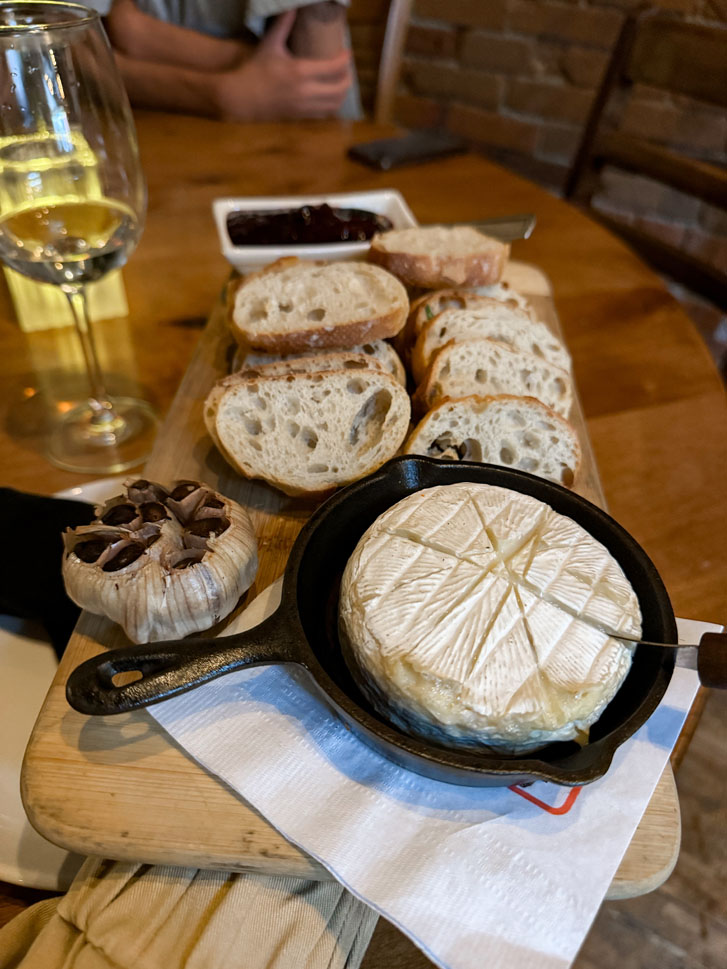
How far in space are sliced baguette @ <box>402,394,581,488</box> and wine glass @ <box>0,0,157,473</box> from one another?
648 millimetres

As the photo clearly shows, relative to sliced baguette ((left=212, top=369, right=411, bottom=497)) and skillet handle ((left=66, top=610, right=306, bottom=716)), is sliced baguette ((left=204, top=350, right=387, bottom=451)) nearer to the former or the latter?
sliced baguette ((left=212, top=369, right=411, bottom=497))

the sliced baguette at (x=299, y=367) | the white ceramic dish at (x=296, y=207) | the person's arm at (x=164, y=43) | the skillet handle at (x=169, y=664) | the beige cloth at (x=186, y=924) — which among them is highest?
the person's arm at (x=164, y=43)

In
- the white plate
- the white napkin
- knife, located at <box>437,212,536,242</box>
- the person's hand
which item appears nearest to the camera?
the white napkin

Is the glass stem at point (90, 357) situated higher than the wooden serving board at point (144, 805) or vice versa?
the glass stem at point (90, 357)

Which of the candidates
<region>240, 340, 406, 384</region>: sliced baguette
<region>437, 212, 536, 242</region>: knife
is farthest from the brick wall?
<region>240, 340, 406, 384</region>: sliced baguette

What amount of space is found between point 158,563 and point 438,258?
1.04 m

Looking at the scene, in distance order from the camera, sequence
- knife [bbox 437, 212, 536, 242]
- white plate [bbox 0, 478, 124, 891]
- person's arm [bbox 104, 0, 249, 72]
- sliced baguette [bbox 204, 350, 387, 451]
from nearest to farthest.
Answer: white plate [bbox 0, 478, 124, 891] → sliced baguette [bbox 204, 350, 387, 451] → knife [bbox 437, 212, 536, 242] → person's arm [bbox 104, 0, 249, 72]

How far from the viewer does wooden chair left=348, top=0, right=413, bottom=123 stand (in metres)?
3.19

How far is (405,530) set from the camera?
1017 mm

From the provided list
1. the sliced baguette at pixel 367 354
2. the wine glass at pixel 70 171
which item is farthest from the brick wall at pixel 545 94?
the wine glass at pixel 70 171

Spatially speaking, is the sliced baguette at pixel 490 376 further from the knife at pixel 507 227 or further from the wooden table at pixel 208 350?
the knife at pixel 507 227

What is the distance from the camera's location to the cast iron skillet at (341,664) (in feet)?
2.59

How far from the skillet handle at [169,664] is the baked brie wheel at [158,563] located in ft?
0.36

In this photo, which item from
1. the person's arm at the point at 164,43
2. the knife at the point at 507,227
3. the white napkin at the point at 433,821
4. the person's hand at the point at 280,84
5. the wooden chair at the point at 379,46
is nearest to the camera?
the white napkin at the point at 433,821
